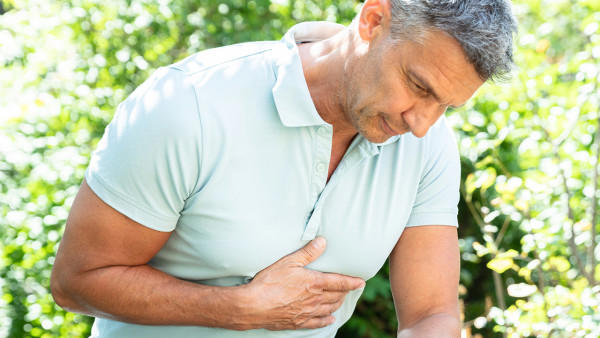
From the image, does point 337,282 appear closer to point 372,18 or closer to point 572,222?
point 372,18

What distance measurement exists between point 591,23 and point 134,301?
2125mm

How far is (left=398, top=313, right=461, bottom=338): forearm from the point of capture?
6.11 ft

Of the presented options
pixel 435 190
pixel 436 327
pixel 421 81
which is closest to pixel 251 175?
pixel 421 81

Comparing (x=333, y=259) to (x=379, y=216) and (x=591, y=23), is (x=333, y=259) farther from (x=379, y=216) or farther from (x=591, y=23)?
(x=591, y=23)

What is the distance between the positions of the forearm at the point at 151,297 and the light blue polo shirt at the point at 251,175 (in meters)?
0.06

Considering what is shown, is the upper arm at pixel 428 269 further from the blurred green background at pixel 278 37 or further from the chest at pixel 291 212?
the blurred green background at pixel 278 37

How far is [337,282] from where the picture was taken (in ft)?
5.95

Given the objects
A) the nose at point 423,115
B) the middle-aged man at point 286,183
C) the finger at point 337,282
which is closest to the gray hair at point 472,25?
the middle-aged man at point 286,183

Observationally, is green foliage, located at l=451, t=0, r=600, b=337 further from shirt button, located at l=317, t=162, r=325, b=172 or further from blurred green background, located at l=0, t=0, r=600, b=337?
shirt button, located at l=317, t=162, r=325, b=172

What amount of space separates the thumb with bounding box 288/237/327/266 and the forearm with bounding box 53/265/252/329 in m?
0.16

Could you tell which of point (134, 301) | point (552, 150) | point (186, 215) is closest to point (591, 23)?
point (552, 150)

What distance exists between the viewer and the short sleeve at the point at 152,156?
153cm

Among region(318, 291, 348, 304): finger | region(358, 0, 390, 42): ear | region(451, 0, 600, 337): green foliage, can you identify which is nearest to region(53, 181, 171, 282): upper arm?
region(318, 291, 348, 304): finger

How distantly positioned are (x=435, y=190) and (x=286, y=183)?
47 centimetres
